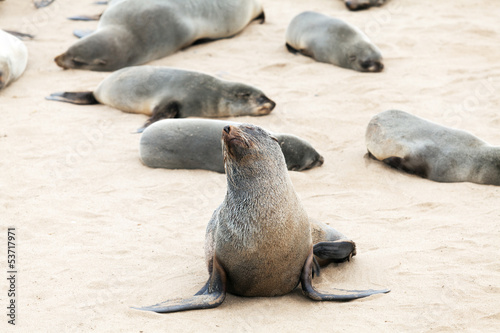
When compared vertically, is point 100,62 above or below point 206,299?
below

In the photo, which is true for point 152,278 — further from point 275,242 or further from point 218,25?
point 218,25

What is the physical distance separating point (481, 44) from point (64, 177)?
6.33 metres

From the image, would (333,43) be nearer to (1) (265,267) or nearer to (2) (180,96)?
(2) (180,96)

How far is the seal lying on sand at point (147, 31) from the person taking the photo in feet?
29.1

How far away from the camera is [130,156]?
629cm

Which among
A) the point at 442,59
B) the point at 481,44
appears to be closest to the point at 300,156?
the point at 442,59

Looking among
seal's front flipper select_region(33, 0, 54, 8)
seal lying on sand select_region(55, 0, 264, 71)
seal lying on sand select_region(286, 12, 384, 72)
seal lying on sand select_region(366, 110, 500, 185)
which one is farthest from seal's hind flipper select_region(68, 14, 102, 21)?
seal lying on sand select_region(366, 110, 500, 185)

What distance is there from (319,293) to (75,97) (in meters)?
5.14

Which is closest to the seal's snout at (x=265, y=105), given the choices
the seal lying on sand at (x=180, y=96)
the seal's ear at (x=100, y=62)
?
the seal lying on sand at (x=180, y=96)

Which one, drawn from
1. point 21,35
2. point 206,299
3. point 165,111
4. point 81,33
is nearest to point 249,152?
point 206,299

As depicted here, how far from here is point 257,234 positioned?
347 cm

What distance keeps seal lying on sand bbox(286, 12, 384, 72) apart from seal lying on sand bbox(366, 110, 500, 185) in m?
2.58

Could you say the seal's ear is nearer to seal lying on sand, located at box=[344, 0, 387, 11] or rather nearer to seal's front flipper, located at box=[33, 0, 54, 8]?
seal's front flipper, located at box=[33, 0, 54, 8]

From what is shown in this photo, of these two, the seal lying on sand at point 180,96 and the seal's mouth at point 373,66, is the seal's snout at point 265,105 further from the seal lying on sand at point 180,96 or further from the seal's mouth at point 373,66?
the seal's mouth at point 373,66
